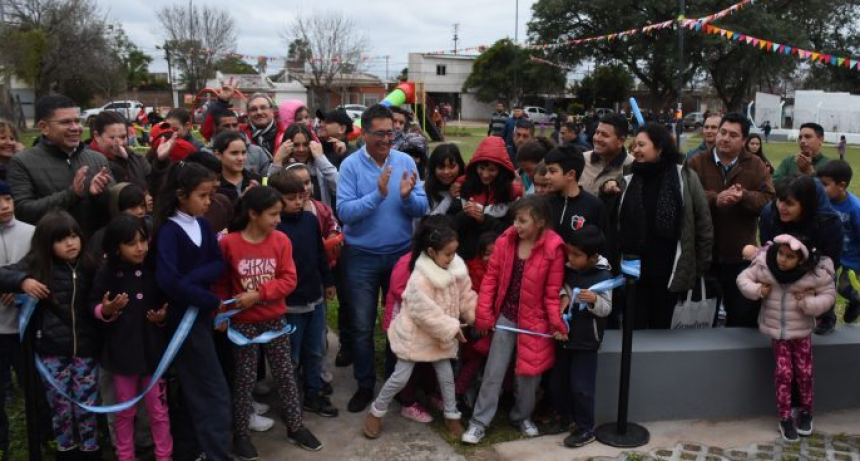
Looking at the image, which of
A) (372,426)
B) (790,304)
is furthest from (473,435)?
(790,304)

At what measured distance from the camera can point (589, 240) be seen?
12.6ft

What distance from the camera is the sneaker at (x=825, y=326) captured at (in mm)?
4520

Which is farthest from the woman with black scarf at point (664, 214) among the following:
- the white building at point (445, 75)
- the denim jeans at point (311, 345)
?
the white building at point (445, 75)

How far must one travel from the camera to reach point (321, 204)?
15.5 feet

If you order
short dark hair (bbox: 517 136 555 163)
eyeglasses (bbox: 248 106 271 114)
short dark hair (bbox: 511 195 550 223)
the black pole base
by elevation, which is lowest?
the black pole base

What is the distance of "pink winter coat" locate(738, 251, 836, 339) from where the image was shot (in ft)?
13.0

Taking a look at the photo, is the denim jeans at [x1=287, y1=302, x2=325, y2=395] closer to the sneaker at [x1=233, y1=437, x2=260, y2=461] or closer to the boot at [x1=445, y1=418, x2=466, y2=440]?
the sneaker at [x1=233, y1=437, x2=260, y2=461]

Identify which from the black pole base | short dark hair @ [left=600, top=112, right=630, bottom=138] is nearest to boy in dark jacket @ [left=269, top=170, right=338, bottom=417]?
the black pole base

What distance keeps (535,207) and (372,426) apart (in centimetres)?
164

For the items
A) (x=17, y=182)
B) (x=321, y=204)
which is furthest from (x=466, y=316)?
(x=17, y=182)

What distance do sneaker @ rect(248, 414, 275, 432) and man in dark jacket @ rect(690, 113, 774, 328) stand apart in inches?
129

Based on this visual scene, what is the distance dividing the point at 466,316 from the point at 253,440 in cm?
148

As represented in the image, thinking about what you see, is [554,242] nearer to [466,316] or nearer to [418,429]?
[466,316]

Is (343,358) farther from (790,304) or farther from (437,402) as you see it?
(790,304)
